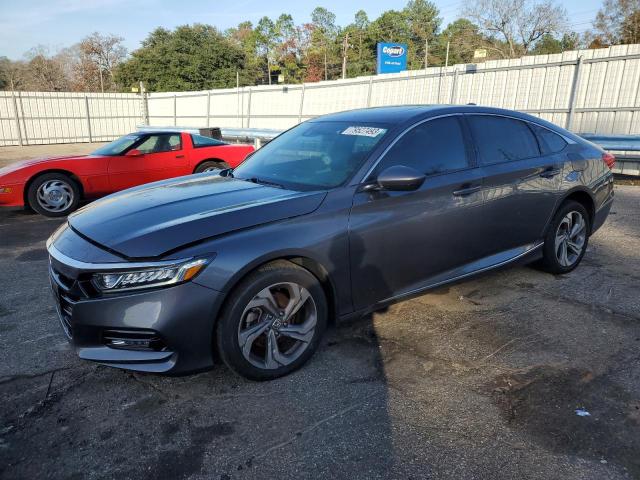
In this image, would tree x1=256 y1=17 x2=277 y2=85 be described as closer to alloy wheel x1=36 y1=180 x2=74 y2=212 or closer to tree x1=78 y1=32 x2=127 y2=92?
tree x1=78 y1=32 x2=127 y2=92

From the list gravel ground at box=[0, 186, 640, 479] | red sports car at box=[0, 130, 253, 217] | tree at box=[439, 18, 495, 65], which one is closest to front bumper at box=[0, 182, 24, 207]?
red sports car at box=[0, 130, 253, 217]

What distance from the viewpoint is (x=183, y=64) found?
139 ft

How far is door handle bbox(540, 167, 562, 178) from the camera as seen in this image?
4188 mm

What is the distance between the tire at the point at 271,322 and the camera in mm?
2656

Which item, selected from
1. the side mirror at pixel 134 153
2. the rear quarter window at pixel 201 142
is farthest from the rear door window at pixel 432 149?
the rear quarter window at pixel 201 142

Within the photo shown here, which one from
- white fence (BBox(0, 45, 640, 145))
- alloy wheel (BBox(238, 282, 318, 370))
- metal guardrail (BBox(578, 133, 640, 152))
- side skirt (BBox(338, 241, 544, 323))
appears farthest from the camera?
white fence (BBox(0, 45, 640, 145))

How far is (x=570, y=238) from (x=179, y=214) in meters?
3.74

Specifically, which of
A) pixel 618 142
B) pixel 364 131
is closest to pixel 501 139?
pixel 364 131

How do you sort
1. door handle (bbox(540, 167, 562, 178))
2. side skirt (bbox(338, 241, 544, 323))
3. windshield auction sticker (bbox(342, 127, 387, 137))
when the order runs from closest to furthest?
side skirt (bbox(338, 241, 544, 323)), windshield auction sticker (bbox(342, 127, 387, 137)), door handle (bbox(540, 167, 562, 178))

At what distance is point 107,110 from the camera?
2562 centimetres

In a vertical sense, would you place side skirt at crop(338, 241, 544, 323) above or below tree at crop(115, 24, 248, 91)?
below

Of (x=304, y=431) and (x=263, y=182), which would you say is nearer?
(x=304, y=431)

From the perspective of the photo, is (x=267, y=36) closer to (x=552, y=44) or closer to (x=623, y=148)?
(x=552, y=44)

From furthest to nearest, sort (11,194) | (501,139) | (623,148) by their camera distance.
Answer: (623,148) < (11,194) < (501,139)
